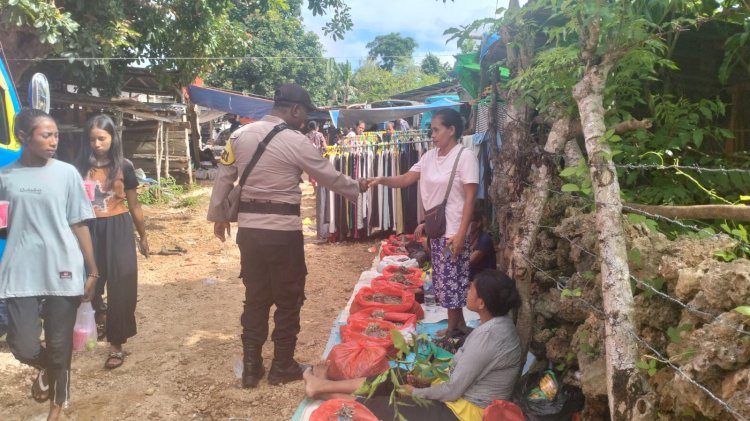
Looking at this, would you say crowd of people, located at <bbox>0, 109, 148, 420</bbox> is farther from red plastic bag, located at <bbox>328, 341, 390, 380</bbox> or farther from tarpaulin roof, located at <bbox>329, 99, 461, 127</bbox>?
tarpaulin roof, located at <bbox>329, 99, 461, 127</bbox>

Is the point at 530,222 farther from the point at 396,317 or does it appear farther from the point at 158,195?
the point at 158,195

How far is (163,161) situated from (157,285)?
8113 mm

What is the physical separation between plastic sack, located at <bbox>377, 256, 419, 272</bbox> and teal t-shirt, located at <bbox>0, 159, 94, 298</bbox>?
3.55m

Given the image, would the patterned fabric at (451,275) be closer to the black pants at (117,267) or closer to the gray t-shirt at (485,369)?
the gray t-shirt at (485,369)

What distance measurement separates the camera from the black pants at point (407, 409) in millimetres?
2771

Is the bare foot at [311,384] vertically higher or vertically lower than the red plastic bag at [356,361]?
lower

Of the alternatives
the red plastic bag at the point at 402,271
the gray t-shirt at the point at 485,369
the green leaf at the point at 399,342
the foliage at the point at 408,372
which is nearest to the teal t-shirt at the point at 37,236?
the foliage at the point at 408,372

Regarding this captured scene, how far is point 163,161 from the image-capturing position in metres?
13.8

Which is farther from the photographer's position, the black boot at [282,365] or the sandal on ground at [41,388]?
the black boot at [282,365]

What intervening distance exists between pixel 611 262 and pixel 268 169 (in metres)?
2.16

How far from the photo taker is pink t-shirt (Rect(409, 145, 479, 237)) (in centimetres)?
368

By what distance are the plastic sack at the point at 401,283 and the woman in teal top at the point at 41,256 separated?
Result: 8.47 feet

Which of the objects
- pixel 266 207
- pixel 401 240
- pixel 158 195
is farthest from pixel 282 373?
pixel 158 195

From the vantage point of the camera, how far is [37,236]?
3.02m
